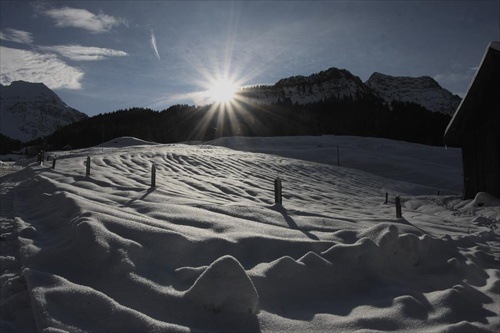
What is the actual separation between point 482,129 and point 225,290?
10.3 metres

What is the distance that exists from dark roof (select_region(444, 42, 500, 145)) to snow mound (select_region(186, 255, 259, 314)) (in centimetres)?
942

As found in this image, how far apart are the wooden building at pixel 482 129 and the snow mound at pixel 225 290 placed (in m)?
9.43

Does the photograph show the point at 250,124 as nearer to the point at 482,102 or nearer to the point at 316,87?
the point at 482,102

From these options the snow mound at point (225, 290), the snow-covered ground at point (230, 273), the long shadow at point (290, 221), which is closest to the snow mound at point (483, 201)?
the snow-covered ground at point (230, 273)

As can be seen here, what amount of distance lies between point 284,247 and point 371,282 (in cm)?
100

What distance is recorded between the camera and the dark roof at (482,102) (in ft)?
29.1

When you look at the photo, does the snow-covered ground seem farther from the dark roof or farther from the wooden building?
the dark roof

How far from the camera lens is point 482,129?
975 centimetres

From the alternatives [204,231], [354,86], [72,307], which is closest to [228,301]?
[72,307]

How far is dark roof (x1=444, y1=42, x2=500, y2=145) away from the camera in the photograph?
888cm

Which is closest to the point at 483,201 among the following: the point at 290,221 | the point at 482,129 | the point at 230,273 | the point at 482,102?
the point at 482,129

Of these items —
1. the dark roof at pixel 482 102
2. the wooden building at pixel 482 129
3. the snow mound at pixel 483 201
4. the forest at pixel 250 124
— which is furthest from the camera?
the forest at pixel 250 124

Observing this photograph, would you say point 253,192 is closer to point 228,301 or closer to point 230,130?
point 228,301

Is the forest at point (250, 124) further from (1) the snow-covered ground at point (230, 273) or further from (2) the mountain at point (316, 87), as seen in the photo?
(2) the mountain at point (316, 87)
